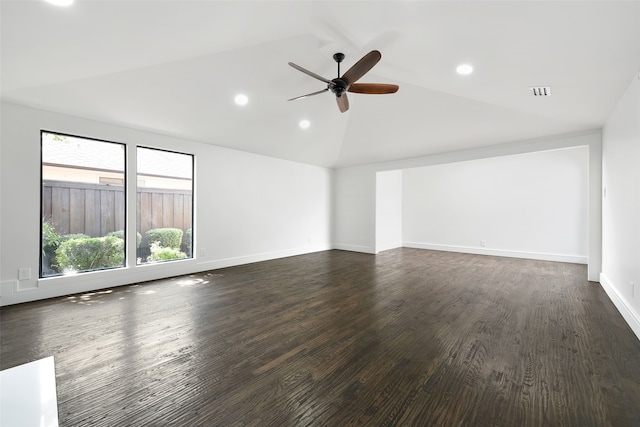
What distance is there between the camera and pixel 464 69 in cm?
316

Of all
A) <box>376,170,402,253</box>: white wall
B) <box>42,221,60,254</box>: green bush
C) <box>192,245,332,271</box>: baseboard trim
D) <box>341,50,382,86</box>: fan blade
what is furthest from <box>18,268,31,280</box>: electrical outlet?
<box>376,170,402,253</box>: white wall

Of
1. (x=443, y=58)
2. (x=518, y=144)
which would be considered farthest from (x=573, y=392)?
(x=518, y=144)

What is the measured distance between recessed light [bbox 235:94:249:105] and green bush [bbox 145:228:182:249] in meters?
2.57

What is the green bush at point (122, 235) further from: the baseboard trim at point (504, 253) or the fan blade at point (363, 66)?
the baseboard trim at point (504, 253)

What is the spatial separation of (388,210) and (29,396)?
7464 millimetres

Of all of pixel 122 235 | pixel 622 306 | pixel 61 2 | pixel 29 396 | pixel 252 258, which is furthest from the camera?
pixel 252 258

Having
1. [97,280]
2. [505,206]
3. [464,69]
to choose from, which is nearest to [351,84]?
[464,69]

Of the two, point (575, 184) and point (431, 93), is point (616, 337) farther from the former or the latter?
point (575, 184)

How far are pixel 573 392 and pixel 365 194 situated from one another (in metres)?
6.03

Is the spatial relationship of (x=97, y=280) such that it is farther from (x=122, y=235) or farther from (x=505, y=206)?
(x=505, y=206)

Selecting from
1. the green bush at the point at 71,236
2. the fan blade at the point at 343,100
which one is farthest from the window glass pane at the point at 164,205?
the fan blade at the point at 343,100

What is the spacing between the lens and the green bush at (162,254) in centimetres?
459

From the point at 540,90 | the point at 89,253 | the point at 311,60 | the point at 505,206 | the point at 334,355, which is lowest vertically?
the point at 334,355

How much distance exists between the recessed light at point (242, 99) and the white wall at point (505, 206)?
5918mm
